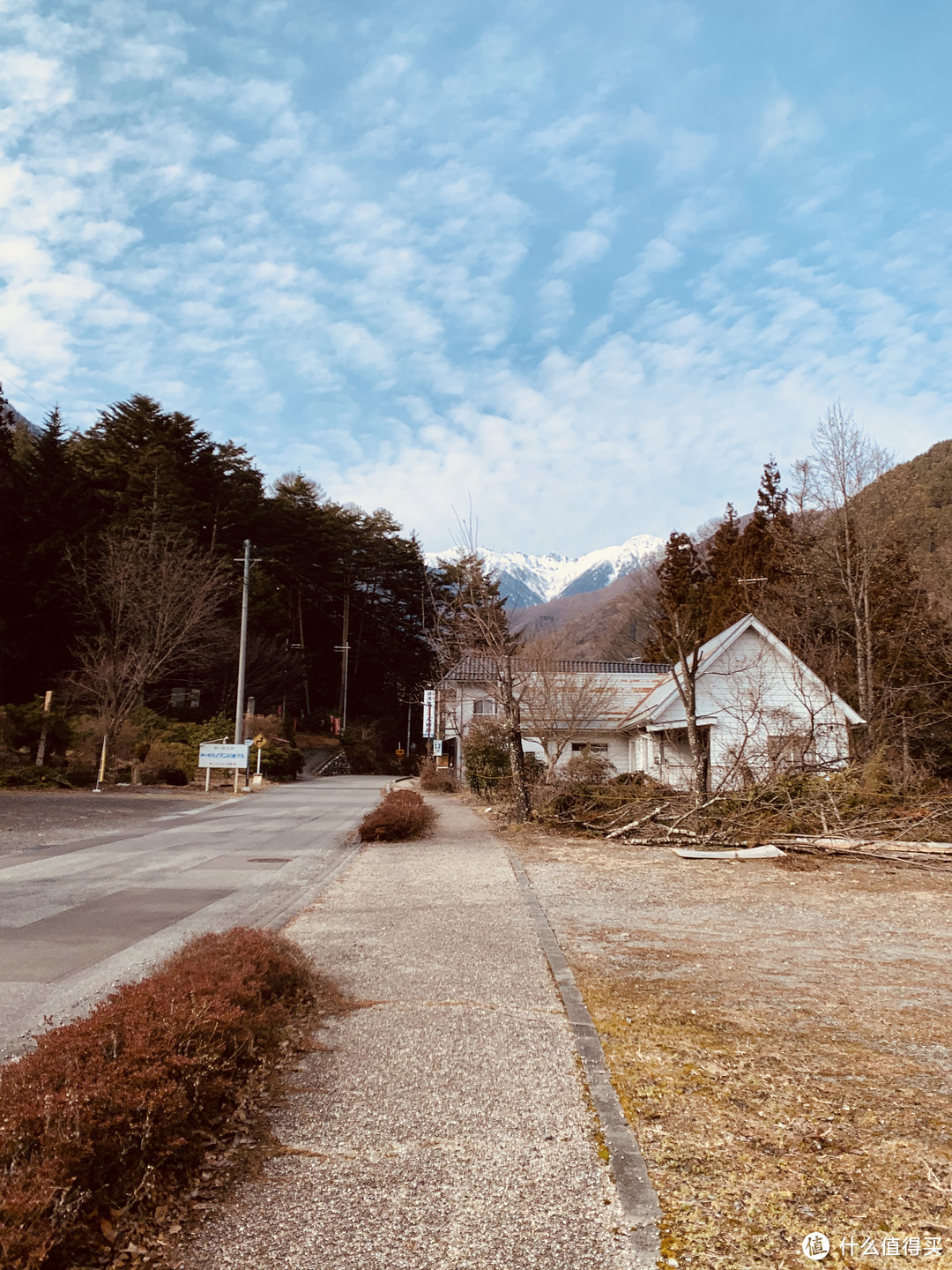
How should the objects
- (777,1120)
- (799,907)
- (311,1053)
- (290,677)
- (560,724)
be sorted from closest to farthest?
(777,1120) → (311,1053) → (799,907) → (560,724) → (290,677)

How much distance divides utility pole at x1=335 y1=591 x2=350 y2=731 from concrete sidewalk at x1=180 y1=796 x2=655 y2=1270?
174 feet

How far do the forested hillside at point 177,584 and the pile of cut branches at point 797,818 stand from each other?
16856mm

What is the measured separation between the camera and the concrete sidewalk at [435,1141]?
280 cm

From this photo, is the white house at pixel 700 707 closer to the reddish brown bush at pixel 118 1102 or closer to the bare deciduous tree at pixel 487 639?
the bare deciduous tree at pixel 487 639

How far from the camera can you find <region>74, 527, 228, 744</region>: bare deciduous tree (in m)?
28.4

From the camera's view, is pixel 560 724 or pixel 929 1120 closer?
pixel 929 1120

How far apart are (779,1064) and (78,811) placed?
690 inches

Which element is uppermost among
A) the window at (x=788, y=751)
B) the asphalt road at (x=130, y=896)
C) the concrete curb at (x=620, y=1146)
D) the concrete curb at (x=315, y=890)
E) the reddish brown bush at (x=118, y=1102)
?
the window at (x=788, y=751)

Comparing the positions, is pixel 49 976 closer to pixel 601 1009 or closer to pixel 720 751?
pixel 601 1009

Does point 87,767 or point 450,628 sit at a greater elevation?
point 450,628

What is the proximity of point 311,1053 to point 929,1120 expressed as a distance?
118 inches

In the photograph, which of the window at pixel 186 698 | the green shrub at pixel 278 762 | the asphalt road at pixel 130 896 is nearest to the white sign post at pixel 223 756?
the green shrub at pixel 278 762

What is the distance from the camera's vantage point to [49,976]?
20.3ft

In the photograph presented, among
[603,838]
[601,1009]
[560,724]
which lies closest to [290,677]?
[560,724]
